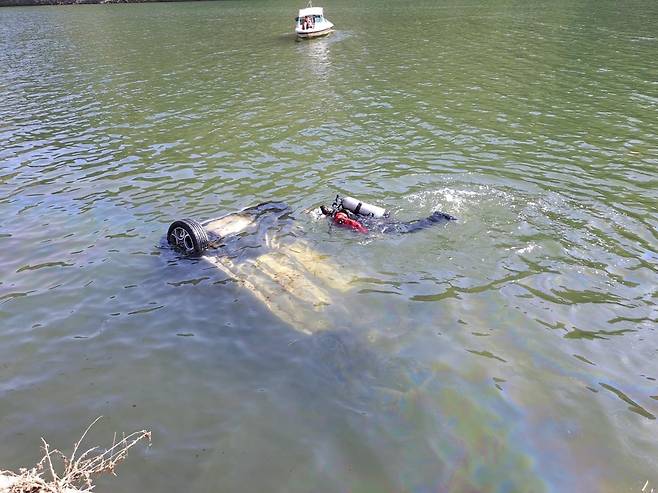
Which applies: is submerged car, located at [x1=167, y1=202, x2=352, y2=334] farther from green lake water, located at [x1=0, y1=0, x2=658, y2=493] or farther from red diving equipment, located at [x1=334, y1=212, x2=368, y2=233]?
red diving equipment, located at [x1=334, y1=212, x2=368, y2=233]

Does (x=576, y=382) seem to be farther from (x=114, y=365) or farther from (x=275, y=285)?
(x=114, y=365)

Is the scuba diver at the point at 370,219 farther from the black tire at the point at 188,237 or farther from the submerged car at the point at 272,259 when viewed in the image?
the black tire at the point at 188,237

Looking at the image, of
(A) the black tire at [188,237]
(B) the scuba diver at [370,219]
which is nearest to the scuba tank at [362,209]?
(B) the scuba diver at [370,219]

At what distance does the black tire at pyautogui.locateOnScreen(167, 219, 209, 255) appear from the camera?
413 inches

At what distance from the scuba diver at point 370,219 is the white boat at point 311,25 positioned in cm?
3150

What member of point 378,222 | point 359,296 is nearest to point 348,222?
point 378,222

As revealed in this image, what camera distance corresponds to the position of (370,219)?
11.5 m

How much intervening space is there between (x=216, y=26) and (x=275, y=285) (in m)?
45.8

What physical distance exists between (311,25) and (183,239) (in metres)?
34.1

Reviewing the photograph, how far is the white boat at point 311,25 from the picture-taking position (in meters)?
39.0

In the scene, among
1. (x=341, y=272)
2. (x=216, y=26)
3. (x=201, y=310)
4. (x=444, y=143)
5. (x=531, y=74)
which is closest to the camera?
(x=201, y=310)

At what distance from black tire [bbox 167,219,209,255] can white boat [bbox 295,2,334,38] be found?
32.3 meters

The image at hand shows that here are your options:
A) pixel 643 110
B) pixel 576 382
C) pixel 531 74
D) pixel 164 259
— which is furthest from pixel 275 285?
pixel 531 74

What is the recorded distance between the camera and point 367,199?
13.1 m
